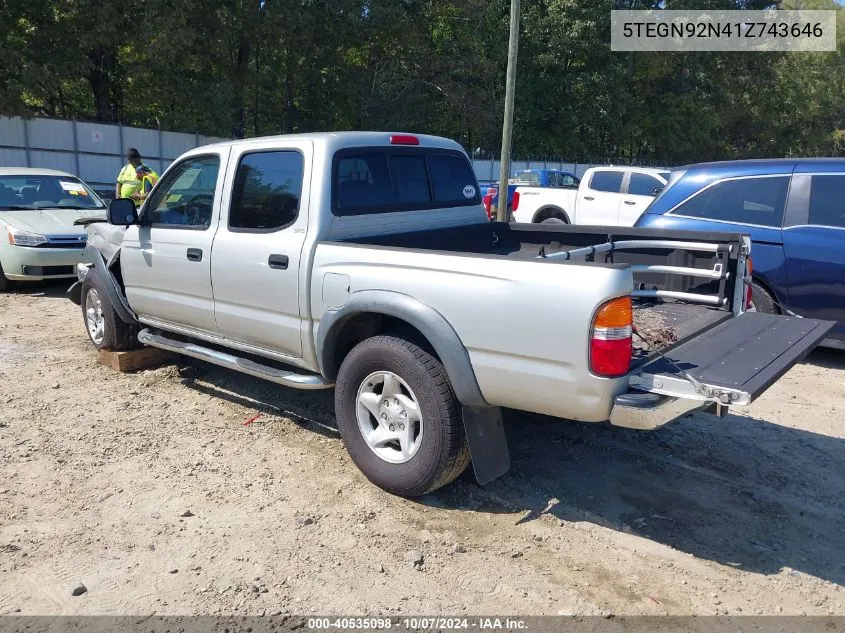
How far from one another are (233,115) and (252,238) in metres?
20.7

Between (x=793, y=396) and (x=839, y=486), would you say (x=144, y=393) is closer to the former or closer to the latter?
(x=839, y=486)

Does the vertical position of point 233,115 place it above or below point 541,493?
above

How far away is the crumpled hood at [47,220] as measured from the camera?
9.08m

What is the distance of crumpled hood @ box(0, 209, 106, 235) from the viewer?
9.08m

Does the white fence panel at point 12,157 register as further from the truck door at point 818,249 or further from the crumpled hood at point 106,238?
the truck door at point 818,249

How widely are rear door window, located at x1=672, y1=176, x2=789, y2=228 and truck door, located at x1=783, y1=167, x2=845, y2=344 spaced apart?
15 centimetres

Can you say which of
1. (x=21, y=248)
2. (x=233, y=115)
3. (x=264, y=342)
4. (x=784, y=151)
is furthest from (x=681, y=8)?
(x=264, y=342)

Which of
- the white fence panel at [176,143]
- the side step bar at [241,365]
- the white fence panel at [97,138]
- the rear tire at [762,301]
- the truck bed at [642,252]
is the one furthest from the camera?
the white fence panel at [176,143]

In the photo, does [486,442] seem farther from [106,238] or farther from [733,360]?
[106,238]

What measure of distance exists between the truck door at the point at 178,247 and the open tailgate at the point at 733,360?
118 inches

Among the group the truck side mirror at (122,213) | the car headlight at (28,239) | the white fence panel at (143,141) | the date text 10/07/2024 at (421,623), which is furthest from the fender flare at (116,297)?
the white fence panel at (143,141)

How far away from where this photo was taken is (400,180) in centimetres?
466

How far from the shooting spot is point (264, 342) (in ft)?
14.7

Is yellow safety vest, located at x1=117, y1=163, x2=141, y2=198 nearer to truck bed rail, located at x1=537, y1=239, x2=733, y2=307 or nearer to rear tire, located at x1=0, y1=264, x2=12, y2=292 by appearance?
rear tire, located at x1=0, y1=264, x2=12, y2=292
